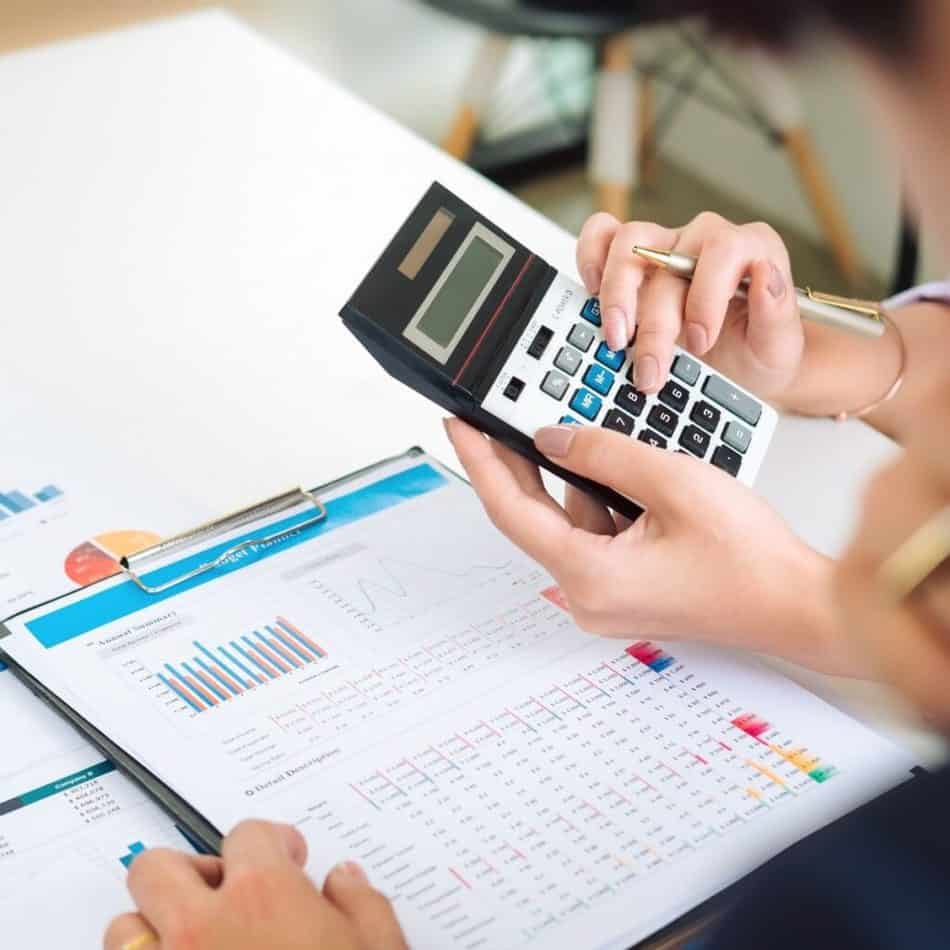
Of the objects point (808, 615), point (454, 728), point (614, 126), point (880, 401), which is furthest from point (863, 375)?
point (614, 126)

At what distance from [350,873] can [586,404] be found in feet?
0.84

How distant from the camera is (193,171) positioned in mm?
1068

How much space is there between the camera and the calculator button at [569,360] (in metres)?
0.69

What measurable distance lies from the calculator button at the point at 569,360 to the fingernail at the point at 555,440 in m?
0.04

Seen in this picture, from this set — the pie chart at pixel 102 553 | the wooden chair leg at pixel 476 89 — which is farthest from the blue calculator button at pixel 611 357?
the wooden chair leg at pixel 476 89

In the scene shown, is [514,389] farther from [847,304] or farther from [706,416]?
[847,304]

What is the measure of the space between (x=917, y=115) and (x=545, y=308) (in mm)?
Result: 393

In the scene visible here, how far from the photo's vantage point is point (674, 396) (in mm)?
711

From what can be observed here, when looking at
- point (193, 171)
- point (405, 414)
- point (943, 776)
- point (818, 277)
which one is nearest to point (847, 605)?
point (943, 776)

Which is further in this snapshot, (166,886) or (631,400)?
(631,400)

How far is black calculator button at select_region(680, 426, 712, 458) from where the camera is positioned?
0.70m

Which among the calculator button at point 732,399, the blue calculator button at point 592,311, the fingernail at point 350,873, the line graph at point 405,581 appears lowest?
the fingernail at point 350,873

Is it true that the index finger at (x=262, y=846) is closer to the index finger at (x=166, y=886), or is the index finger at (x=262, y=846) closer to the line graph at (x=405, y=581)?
the index finger at (x=166, y=886)

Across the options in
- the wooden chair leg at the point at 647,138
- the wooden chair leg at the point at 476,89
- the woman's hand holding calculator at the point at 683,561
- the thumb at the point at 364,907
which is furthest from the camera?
the wooden chair leg at the point at 647,138
